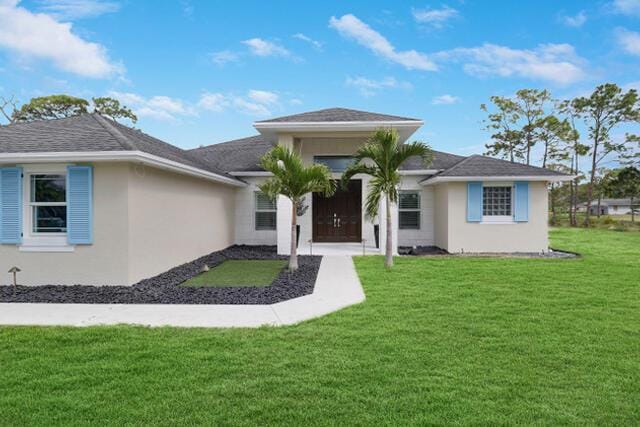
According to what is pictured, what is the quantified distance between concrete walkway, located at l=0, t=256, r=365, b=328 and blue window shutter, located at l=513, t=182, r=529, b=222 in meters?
8.78

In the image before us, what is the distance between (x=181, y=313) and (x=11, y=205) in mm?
5198

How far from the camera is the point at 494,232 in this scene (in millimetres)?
13375

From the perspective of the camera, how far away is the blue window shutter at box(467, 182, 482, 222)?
13172 millimetres

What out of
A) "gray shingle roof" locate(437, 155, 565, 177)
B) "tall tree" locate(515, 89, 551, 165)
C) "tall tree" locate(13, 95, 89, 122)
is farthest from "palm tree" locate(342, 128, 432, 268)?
"tall tree" locate(13, 95, 89, 122)

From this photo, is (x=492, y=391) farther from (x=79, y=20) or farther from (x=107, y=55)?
(x=107, y=55)

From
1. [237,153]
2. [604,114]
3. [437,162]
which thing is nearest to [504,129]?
[604,114]

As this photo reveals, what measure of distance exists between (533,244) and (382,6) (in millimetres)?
10668

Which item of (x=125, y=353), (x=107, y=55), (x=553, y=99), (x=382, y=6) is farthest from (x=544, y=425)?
(x=553, y=99)

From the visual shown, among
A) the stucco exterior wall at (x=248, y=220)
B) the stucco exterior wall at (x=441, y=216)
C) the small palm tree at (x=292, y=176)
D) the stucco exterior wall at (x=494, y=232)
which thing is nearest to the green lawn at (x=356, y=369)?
the small palm tree at (x=292, y=176)

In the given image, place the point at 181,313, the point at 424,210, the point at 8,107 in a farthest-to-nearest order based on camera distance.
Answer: the point at 8,107
the point at 424,210
the point at 181,313

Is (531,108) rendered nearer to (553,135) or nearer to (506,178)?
(553,135)

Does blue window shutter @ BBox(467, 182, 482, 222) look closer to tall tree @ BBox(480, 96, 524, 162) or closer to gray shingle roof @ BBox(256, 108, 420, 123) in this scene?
gray shingle roof @ BBox(256, 108, 420, 123)

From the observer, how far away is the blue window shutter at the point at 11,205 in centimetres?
810

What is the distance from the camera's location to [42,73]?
925 inches
